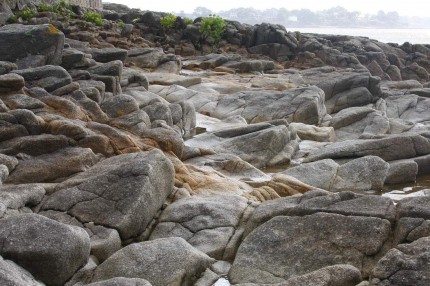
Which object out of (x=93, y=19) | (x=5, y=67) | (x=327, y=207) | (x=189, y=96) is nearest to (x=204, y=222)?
(x=327, y=207)

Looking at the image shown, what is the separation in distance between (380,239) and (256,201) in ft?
16.4

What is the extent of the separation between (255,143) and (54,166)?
12100mm

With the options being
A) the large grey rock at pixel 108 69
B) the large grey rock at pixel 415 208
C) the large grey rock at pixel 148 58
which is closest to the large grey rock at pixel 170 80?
the large grey rock at pixel 148 58

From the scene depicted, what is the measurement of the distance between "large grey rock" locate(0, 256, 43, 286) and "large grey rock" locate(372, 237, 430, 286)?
6.55 meters

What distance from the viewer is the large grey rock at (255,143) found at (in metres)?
26.9

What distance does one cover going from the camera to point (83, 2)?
251ft

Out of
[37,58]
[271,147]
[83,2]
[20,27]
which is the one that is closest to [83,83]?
[37,58]

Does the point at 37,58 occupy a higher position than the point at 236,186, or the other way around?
the point at 37,58

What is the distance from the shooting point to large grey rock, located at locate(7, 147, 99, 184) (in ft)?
55.8

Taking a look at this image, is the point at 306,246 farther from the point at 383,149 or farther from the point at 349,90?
the point at 349,90

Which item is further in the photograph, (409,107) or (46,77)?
(409,107)

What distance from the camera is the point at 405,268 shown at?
10203 millimetres

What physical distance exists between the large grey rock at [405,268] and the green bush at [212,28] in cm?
6013

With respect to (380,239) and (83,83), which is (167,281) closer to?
(380,239)
